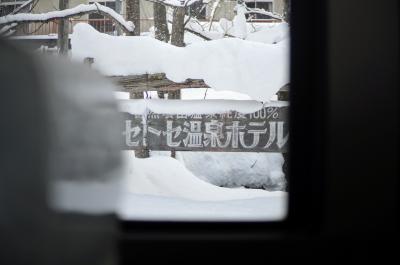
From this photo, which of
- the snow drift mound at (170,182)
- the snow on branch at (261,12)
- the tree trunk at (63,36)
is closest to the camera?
the snow drift mound at (170,182)

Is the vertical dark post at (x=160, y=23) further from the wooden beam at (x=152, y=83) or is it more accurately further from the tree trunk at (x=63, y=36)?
the wooden beam at (x=152, y=83)

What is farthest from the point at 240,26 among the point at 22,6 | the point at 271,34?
the point at 22,6

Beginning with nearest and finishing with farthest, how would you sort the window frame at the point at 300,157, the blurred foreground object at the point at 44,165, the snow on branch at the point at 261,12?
the blurred foreground object at the point at 44,165 < the window frame at the point at 300,157 < the snow on branch at the point at 261,12

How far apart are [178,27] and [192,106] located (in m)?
1.67

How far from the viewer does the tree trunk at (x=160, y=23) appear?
5.86m

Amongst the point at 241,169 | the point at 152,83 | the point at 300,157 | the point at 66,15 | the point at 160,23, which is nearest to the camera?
the point at 300,157

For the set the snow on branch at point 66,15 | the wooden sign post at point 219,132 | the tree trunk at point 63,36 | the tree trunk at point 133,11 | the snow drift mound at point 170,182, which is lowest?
the snow drift mound at point 170,182

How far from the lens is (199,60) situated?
4.49m

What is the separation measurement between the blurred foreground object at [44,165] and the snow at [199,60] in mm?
3695

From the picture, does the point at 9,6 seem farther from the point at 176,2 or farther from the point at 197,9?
the point at 197,9

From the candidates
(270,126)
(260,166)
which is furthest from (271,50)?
(260,166)

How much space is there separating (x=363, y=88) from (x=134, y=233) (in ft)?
2.59

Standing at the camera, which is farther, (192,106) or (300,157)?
(192,106)

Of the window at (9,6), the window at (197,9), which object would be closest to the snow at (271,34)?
the window at (197,9)
